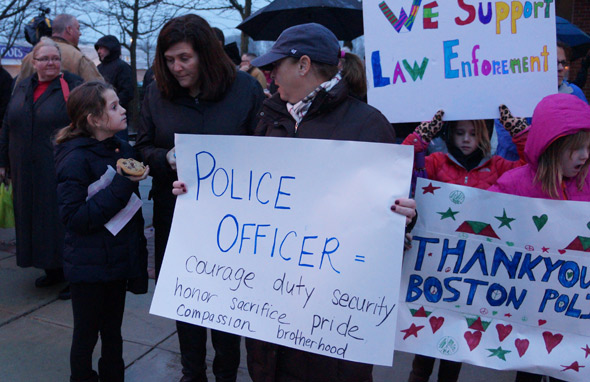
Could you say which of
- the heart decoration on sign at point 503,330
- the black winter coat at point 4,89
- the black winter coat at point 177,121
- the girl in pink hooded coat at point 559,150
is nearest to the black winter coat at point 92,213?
the black winter coat at point 177,121

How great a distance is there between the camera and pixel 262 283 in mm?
1926

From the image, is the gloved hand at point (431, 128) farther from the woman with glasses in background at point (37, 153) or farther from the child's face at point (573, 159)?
the woman with glasses in background at point (37, 153)

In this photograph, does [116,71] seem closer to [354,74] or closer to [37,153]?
[37,153]

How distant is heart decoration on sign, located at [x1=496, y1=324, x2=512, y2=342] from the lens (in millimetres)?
2199

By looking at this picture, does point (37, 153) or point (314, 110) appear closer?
point (314, 110)

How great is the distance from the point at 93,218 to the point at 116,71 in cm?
458

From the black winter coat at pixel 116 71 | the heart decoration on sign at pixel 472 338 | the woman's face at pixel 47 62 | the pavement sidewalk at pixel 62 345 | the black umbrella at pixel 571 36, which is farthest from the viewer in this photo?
the black winter coat at pixel 116 71

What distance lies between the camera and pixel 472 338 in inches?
87.7

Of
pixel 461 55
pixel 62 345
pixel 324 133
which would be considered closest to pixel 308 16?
pixel 461 55

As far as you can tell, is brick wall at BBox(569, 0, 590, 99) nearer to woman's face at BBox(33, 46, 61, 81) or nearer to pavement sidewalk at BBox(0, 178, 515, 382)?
pavement sidewalk at BBox(0, 178, 515, 382)

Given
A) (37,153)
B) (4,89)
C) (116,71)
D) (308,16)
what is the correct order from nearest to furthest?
(37,153) < (4,89) < (308,16) < (116,71)

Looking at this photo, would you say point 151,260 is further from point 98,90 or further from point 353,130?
point 353,130

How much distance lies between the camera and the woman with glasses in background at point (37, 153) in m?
3.79

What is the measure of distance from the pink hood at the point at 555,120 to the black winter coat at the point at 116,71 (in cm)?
524
